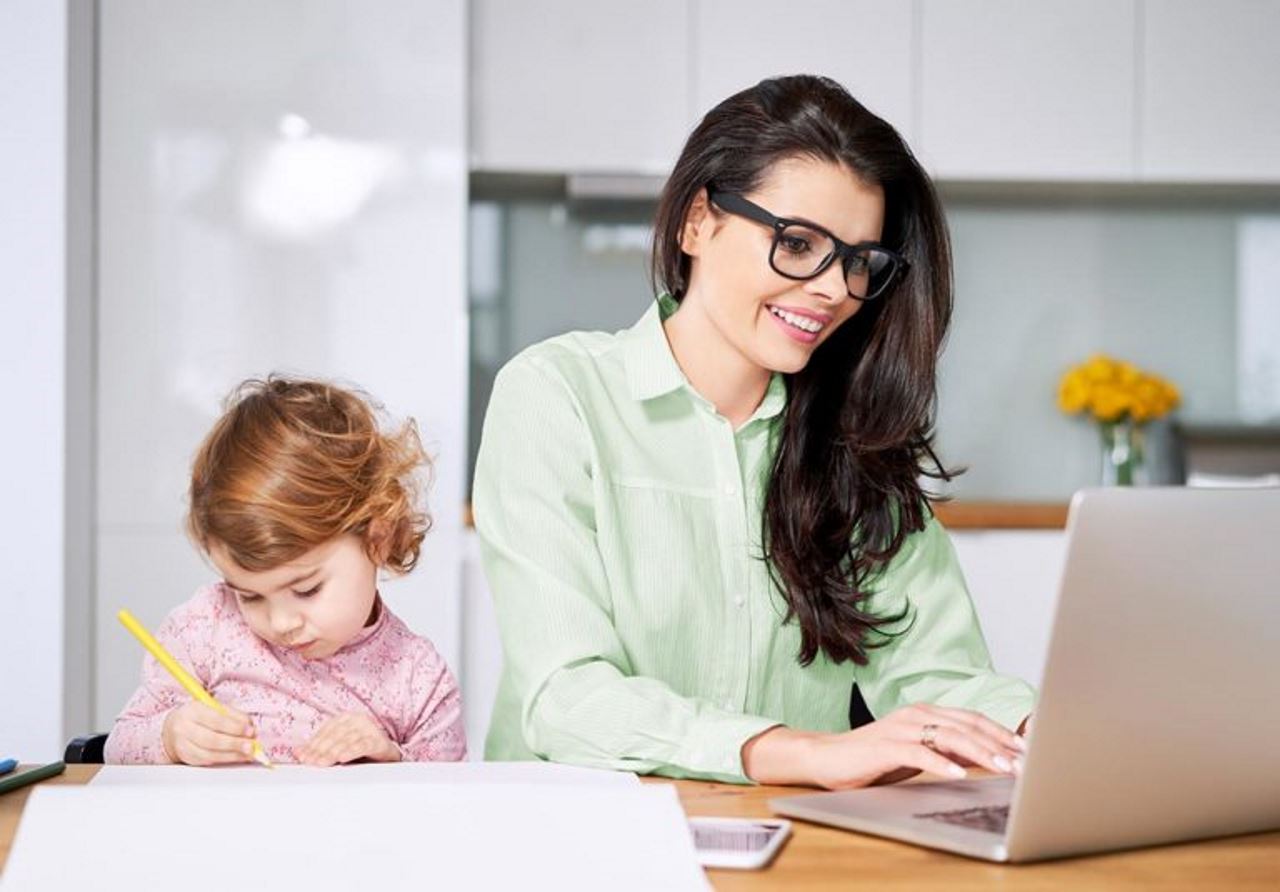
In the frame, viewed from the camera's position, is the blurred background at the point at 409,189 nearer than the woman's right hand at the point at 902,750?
No

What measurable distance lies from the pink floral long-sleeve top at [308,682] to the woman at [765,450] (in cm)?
8

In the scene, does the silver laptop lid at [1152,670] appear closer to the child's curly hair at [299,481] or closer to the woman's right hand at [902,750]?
the woman's right hand at [902,750]

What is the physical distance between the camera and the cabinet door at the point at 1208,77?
3854mm

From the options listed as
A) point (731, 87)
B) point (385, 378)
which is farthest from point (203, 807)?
point (731, 87)

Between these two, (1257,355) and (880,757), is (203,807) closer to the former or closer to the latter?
(880,757)

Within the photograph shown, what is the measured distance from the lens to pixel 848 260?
1.55m

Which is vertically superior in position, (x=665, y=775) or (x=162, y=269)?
(x=162, y=269)

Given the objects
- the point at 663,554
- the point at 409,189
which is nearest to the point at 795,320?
the point at 663,554

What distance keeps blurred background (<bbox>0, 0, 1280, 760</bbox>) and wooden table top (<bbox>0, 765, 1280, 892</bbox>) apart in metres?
2.41

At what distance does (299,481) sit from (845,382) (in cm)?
59

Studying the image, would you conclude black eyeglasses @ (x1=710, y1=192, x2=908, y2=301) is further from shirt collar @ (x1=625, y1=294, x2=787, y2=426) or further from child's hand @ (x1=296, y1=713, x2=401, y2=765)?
child's hand @ (x1=296, y1=713, x2=401, y2=765)

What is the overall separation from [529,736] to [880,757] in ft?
1.14

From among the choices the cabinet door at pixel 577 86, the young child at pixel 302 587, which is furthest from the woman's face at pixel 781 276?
the cabinet door at pixel 577 86

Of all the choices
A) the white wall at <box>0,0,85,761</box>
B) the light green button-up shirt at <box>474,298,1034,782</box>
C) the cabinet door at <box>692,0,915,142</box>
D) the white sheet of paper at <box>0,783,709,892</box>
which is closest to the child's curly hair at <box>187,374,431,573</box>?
the light green button-up shirt at <box>474,298,1034,782</box>
